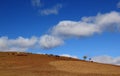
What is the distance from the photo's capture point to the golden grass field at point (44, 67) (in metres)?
34.3

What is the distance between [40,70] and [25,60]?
713 cm

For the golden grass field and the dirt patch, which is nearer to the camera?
the golden grass field

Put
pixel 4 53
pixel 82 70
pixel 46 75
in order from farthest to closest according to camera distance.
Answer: pixel 4 53
pixel 82 70
pixel 46 75

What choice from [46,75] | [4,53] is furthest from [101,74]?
[4,53]

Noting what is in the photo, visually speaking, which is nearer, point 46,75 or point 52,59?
point 46,75

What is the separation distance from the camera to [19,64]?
39.8 meters

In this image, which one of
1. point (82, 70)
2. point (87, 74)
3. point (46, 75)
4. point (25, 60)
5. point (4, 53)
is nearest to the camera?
point (46, 75)

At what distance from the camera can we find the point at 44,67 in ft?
124

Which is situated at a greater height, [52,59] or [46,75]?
[52,59]

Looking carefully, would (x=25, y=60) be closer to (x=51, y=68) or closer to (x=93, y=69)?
(x=51, y=68)

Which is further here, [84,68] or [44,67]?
[84,68]

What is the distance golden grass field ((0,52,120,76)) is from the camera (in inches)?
1352

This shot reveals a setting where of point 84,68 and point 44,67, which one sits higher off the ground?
point 84,68

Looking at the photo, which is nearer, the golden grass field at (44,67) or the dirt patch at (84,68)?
the golden grass field at (44,67)
